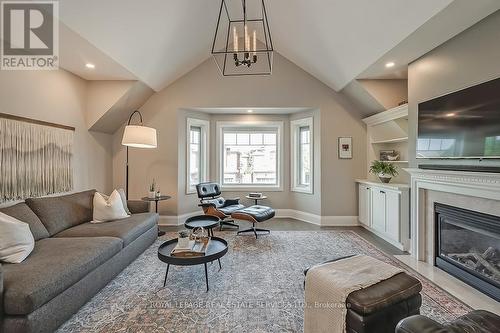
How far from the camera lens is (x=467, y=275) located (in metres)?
2.59

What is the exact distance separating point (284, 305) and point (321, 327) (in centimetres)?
63

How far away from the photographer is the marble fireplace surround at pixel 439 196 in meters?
2.34

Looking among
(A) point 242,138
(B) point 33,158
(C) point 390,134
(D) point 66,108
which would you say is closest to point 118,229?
(B) point 33,158

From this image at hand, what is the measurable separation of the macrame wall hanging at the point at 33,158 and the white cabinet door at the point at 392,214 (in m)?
5.07

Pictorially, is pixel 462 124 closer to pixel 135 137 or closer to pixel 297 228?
pixel 297 228

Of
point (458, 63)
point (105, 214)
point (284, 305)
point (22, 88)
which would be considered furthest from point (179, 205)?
point (458, 63)

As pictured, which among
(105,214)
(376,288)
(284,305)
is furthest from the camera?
(105,214)

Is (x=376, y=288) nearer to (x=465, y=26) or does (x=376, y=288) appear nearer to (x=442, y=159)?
(x=442, y=159)

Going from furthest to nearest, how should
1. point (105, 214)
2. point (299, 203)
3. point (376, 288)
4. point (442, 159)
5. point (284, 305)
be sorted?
point (299, 203) → point (105, 214) → point (442, 159) → point (284, 305) → point (376, 288)

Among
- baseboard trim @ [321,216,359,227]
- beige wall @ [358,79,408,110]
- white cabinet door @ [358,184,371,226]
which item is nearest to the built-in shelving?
beige wall @ [358,79,408,110]

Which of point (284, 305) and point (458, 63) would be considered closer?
point (284, 305)

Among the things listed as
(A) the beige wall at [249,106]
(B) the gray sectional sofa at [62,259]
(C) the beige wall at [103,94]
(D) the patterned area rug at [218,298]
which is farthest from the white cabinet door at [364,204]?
(C) the beige wall at [103,94]

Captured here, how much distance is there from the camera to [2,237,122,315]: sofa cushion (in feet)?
5.40

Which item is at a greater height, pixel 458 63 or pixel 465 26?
pixel 465 26
